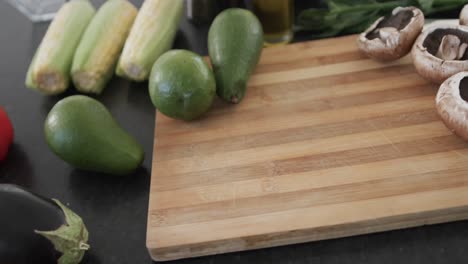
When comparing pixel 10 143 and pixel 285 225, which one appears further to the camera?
pixel 10 143

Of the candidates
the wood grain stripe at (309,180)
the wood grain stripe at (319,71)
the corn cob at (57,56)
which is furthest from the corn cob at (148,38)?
the wood grain stripe at (309,180)

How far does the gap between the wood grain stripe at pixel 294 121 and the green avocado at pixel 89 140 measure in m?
0.09

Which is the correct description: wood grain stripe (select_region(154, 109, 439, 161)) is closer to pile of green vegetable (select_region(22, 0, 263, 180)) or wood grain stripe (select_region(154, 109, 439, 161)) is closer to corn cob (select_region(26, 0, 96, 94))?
pile of green vegetable (select_region(22, 0, 263, 180))

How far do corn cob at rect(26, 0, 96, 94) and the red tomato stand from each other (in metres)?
0.13

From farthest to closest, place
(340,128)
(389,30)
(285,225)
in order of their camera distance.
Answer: (389,30)
(340,128)
(285,225)

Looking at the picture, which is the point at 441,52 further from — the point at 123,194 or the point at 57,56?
the point at 57,56

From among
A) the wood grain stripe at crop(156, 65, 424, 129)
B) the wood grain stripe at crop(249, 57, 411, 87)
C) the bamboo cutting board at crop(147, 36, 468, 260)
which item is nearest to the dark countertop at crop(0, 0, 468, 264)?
the bamboo cutting board at crop(147, 36, 468, 260)

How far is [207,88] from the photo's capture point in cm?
96

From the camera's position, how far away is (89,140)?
0.89m

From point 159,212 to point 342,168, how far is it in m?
0.30

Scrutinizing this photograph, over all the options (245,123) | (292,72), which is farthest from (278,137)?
(292,72)

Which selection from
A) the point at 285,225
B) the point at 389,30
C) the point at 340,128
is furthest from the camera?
the point at 389,30

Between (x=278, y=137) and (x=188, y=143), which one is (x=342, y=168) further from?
(x=188, y=143)

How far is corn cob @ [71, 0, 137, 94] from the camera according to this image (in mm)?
1123
